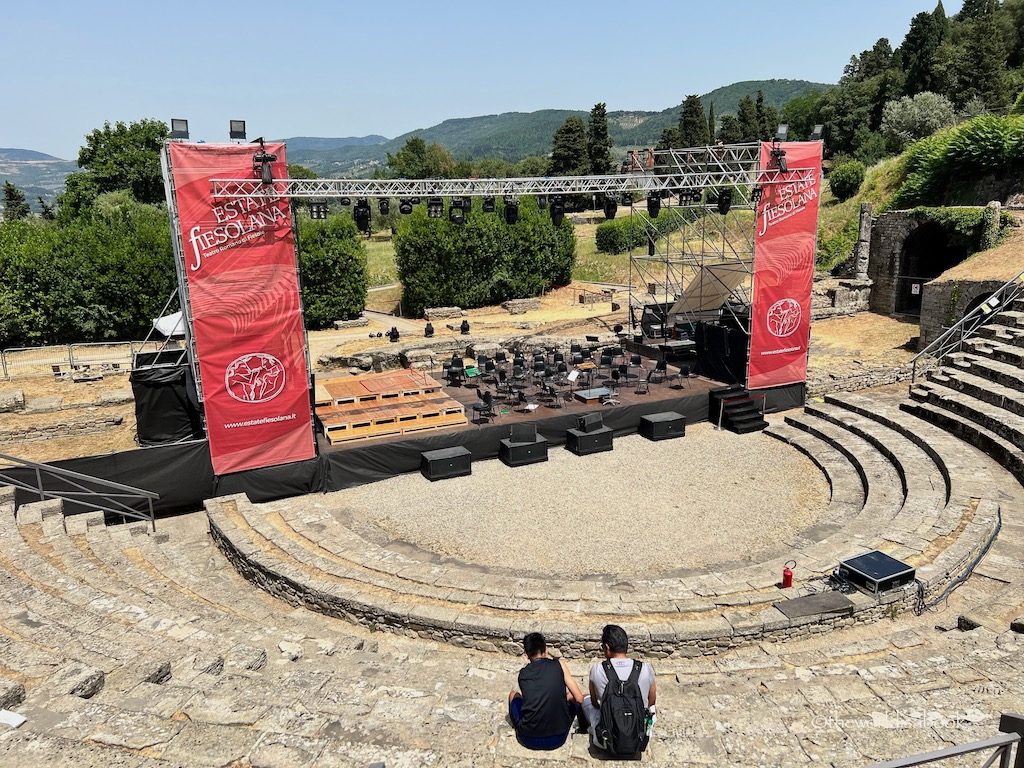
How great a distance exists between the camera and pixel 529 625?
8.66m

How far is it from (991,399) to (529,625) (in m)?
13.0

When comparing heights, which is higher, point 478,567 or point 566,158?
point 566,158

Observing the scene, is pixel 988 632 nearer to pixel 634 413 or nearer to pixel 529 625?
pixel 529 625

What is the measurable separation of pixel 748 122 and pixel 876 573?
77.8 meters

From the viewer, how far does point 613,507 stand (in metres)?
13.4

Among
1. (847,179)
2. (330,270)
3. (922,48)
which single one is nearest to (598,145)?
(922,48)

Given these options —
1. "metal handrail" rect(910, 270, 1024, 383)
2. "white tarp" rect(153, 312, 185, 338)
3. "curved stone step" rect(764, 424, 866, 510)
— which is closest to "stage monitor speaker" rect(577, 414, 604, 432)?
"curved stone step" rect(764, 424, 866, 510)

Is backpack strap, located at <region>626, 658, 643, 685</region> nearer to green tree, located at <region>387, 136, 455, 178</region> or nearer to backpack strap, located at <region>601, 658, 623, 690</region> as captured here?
backpack strap, located at <region>601, 658, 623, 690</region>

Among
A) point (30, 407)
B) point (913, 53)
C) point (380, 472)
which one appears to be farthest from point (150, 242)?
point (913, 53)

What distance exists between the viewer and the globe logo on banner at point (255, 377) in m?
13.4

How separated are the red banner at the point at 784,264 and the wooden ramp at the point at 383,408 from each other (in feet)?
28.3

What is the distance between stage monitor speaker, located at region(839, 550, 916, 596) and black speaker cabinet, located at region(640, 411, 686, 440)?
25.4ft

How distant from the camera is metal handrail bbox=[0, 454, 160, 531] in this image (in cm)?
1148

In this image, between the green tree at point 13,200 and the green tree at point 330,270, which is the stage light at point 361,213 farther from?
the green tree at point 13,200
